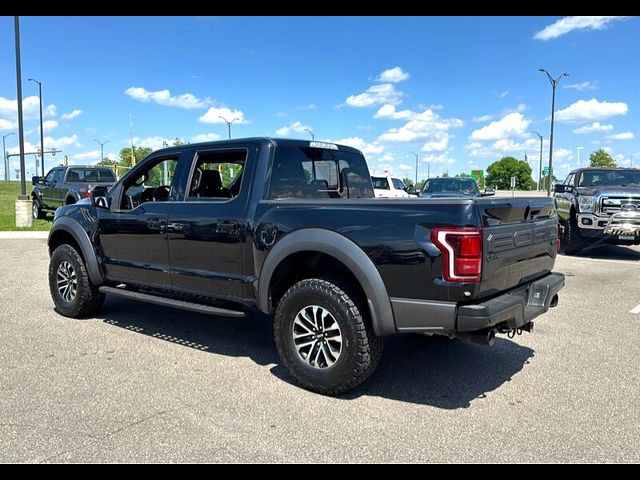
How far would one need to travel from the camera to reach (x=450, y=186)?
17891 millimetres

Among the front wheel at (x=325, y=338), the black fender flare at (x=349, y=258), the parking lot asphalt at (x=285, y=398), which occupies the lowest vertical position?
the parking lot asphalt at (x=285, y=398)

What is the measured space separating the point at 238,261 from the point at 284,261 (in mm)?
482

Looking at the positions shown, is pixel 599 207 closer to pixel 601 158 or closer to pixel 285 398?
pixel 285 398

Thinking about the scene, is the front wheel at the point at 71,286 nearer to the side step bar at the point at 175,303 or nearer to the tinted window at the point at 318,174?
the side step bar at the point at 175,303

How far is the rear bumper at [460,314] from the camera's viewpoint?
3314mm

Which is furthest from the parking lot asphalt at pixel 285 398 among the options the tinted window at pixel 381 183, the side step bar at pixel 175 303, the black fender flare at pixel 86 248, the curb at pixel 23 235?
the tinted window at pixel 381 183

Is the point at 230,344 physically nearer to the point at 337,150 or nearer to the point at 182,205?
the point at 182,205

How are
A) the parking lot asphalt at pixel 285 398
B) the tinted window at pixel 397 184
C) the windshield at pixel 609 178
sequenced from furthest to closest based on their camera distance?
the tinted window at pixel 397 184, the windshield at pixel 609 178, the parking lot asphalt at pixel 285 398

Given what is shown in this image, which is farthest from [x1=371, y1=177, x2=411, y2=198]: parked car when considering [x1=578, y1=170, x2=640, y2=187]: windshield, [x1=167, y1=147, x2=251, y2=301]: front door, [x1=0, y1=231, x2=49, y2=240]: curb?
[x1=167, y1=147, x2=251, y2=301]: front door

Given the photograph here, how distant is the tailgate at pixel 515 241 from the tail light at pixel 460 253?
65mm

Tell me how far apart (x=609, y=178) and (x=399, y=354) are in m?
9.27

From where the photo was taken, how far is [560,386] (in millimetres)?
4059

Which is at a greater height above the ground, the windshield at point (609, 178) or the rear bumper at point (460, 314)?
the windshield at point (609, 178)
